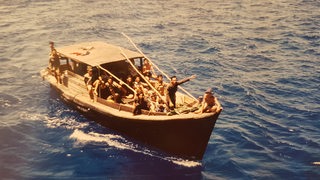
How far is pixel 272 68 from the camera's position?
23953 millimetres

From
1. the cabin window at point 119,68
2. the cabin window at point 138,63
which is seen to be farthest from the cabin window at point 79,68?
the cabin window at point 138,63

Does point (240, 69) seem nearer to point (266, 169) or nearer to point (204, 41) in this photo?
point (204, 41)

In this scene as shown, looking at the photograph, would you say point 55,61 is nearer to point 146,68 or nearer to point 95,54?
point 95,54

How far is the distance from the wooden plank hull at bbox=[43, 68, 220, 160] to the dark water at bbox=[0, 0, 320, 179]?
504mm

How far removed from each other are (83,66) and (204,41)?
16.8 metres

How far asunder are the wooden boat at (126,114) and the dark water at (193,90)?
25.5 inches

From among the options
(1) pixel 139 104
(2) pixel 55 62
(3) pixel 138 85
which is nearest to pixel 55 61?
(2) pixel 55 62

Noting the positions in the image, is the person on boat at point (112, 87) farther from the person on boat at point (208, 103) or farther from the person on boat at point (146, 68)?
the person on boat at point (208, 103)

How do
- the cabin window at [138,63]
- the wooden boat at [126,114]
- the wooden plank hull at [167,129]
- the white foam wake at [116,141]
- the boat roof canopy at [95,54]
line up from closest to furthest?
Result: the wooden plank hull at [167,129] < the wooden boat at [126,114] < the white foam wake at [116,141] < the boat roof canopy at [95,54] < the cabin window at [138,63]

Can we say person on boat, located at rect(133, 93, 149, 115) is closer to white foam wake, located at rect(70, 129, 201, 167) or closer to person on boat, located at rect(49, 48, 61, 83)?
white foam wake, located at rect(70, 129, 201, 167)

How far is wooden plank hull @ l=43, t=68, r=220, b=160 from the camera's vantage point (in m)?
13.0

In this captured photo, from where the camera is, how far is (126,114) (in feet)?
48.0

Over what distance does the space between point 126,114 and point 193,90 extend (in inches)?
303

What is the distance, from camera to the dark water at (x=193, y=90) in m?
13.8
